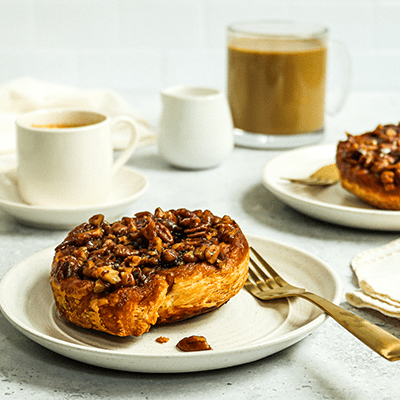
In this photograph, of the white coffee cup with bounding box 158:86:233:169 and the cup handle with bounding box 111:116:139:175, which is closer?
the cup handle with bounding box 111:116:139:175

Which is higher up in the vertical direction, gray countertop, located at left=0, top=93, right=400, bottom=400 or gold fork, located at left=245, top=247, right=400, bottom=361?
gold fork, located at left=245, top=247, right=400, bottom=361

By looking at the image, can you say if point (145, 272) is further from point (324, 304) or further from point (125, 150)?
point (125, 150)

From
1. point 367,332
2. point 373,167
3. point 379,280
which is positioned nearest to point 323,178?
point 373,167

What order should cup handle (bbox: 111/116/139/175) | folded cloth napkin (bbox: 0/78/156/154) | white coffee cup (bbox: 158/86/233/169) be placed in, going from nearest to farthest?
cup handle (bbox: 111/116/139/175) < white coffee cup (bbox: 158/86/233/169) < folded cloth napkin (bbox: 0/78/156/154)

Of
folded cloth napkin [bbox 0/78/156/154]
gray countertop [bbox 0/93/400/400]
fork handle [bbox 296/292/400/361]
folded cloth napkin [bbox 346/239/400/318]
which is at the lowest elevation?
gray countertop [bbox 0/93/400/400]

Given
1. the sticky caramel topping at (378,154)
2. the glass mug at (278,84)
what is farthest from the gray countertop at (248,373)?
the glass mug at (278,84)

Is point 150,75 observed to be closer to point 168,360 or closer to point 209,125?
point 209,125

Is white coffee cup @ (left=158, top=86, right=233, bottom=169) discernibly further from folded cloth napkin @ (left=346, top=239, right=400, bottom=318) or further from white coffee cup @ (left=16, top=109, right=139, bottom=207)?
folded cloth napkin @ (left=346, top=239, right=400, bottom=318)

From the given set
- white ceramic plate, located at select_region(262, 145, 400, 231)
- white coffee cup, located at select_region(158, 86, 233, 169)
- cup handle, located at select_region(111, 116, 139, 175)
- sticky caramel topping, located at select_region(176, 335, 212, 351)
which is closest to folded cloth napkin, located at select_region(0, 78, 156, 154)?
white coffee cup, located at select_region(158, 86, 233, 169)
